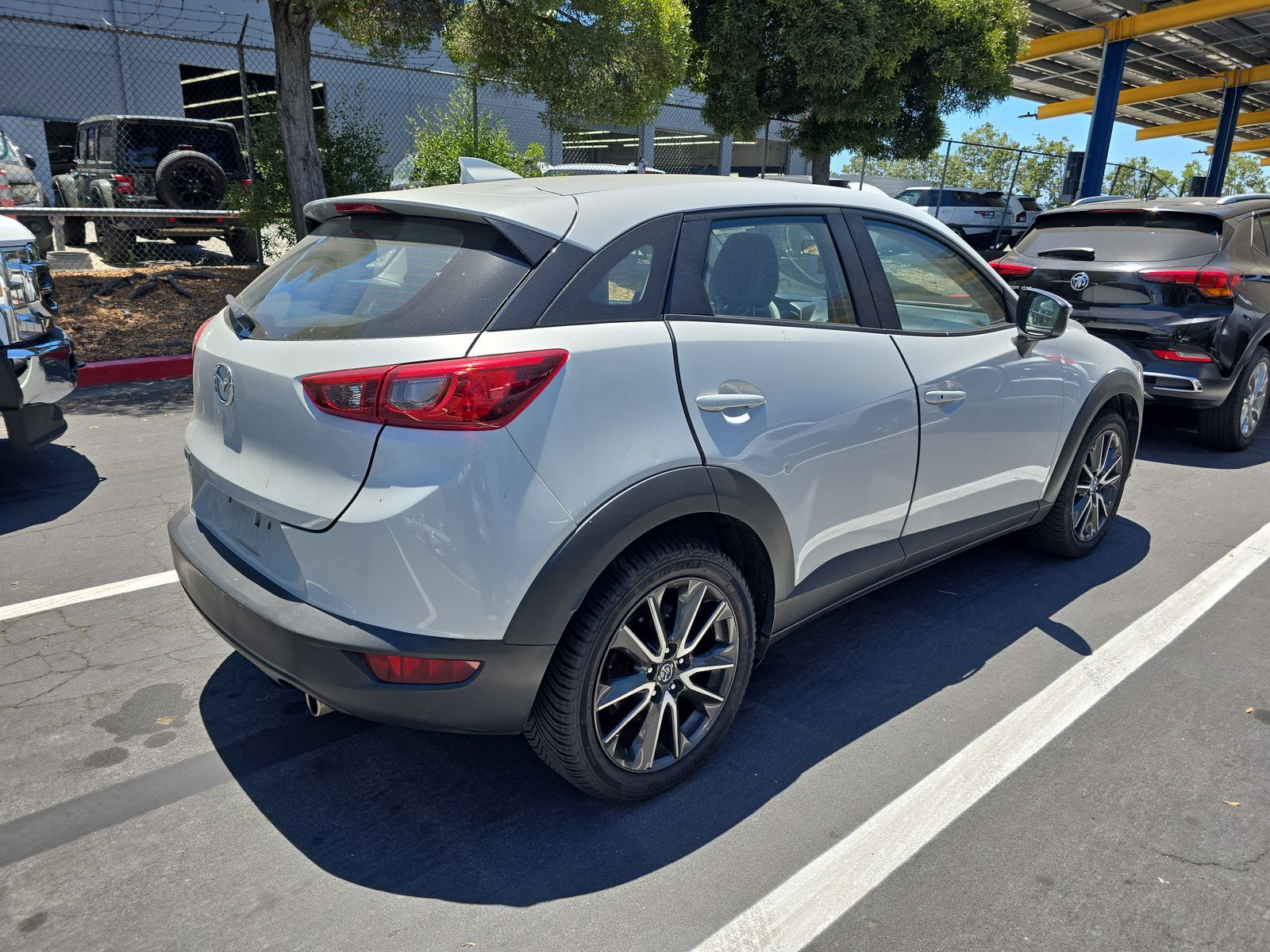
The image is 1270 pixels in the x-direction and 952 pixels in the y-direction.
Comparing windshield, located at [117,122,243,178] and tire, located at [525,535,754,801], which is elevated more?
windshield, located at [117,122,243,178]

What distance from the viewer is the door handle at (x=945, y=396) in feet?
10.7

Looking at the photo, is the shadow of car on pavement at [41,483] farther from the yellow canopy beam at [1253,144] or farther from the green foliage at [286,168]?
the yellow canopy beam at [1253,144]

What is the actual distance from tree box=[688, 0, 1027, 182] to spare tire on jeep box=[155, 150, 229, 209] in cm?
689

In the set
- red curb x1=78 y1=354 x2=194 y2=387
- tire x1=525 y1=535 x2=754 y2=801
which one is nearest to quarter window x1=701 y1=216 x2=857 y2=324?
tire x1=525 y1=535 x2=754 y2=801

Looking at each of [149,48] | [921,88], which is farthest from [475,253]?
[149,48]

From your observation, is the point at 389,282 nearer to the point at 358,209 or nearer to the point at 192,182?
the point at 358,209

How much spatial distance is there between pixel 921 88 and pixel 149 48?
1887 cm

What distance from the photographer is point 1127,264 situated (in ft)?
21.1

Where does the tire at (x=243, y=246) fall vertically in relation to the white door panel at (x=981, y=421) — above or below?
below

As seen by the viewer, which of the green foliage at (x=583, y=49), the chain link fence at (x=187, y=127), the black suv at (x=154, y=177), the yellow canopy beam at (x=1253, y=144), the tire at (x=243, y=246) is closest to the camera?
the green foliage at (x=583, y=49)

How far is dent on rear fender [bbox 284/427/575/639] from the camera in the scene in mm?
2164

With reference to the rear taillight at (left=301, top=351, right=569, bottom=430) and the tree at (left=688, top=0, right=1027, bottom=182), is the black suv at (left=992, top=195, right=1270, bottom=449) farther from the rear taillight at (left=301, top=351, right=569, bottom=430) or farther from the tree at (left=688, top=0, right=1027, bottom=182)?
the tree at (left=688, top=0, right=1027, bottom=182)

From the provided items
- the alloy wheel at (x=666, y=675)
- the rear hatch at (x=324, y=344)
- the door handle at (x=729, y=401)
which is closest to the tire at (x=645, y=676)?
the alloy wheel at (x=666, y=675)

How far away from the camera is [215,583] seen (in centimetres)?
254
